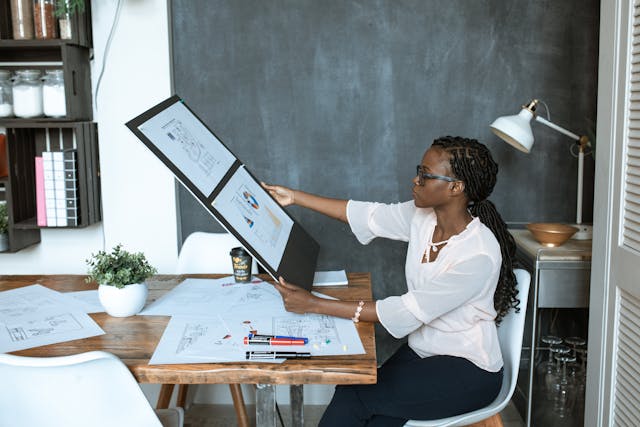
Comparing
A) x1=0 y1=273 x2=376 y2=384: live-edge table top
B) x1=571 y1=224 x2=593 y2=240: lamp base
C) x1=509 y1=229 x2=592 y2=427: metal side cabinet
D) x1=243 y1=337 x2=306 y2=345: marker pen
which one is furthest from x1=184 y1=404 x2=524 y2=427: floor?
x1=243 y1=337 x2=306 y2=345: marker pen

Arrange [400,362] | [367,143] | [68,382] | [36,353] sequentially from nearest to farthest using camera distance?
[68,382] → [36,353] → [400,362] → [367,143]

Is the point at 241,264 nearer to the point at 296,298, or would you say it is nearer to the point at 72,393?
the point at 296,298

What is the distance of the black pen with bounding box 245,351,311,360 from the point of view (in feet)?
5.64

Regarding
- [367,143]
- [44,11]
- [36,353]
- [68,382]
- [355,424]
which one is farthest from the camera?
[367,143]

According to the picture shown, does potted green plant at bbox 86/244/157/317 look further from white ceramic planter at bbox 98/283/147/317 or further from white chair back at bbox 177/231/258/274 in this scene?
white chair back at bbox 177/231/258/274

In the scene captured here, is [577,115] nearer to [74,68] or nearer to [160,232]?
[160,232]

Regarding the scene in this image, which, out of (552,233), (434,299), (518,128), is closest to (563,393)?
(552,233)

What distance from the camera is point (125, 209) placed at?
10.5 feet

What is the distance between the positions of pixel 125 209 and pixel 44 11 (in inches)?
36.3

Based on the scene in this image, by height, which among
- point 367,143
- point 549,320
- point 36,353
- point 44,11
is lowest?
point 549,320

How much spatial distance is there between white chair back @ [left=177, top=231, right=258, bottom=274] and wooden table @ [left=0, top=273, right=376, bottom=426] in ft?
2.53

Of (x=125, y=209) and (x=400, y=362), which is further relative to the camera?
(x=125, y=209)

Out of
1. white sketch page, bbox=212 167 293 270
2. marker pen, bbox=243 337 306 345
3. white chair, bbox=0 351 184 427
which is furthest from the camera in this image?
white sketch page, bbox=212 167 293 270

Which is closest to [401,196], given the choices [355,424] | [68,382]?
[355,424]
